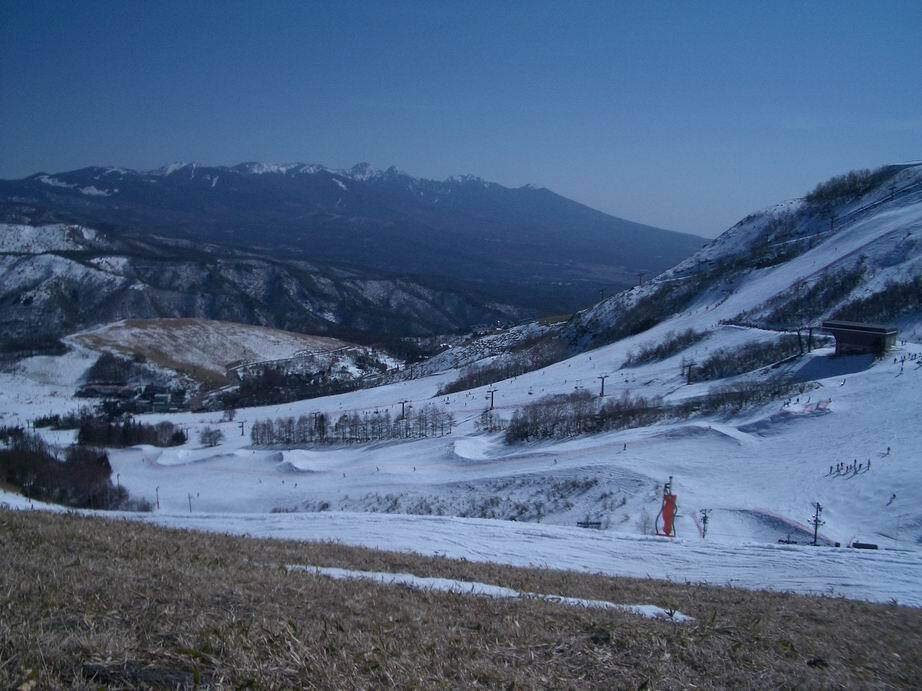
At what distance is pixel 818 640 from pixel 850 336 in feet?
118

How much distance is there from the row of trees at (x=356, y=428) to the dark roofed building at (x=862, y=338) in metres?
23.7

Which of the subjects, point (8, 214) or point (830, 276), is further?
point (8, 214)

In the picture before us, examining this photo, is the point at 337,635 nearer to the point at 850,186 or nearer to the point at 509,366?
the point at 509,366

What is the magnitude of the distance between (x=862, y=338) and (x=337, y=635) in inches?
1555

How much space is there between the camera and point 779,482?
78.6 feet

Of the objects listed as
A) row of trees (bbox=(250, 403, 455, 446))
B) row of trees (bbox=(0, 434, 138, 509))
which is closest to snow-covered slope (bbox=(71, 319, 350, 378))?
row of trees (bbox=(250, 403, 455, 446))

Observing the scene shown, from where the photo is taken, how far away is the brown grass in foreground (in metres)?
3.95

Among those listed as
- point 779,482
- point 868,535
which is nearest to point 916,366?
point 779,482

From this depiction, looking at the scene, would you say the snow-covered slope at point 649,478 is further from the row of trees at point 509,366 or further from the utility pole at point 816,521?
the row of trees at point 509,366

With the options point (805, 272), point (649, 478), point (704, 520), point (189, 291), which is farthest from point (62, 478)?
point (189, 291)

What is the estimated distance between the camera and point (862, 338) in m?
36.3

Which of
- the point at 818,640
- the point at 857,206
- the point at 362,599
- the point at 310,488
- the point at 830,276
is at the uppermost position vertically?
the point at 857,206

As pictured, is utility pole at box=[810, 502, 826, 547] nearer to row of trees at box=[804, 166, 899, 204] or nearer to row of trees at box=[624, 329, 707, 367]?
row of trees at box=[624, 329, 707, 367]

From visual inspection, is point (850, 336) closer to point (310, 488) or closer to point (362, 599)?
point (310, 488)
